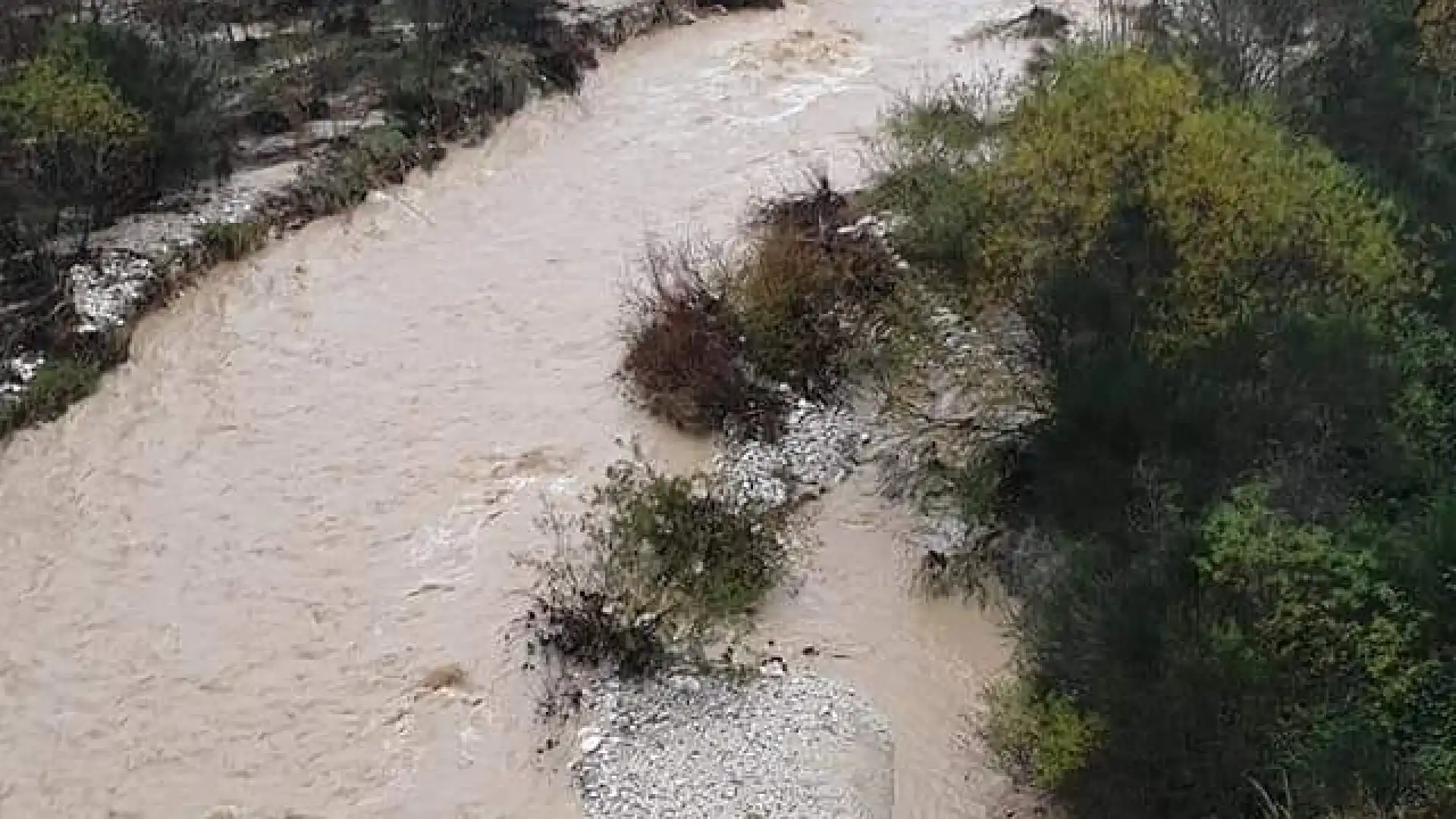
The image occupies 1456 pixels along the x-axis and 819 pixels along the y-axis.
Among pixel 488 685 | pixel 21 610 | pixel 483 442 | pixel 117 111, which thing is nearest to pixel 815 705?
pixel 488 685

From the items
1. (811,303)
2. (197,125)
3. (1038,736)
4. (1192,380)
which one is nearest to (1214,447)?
(1192,380)

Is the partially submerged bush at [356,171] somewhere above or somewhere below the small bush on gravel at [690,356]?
above

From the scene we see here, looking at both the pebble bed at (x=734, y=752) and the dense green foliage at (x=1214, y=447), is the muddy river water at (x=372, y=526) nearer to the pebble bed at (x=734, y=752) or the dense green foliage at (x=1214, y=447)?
→ the pebble bed at (x=734, y=752)

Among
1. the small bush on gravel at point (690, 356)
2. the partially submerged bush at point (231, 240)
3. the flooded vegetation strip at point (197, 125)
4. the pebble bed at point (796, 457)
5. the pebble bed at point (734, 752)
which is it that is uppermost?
the flooded vegetation strip at point (197, 125)

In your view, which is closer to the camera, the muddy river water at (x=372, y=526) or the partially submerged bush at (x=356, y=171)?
the muddy river water at (x=372, y=526)

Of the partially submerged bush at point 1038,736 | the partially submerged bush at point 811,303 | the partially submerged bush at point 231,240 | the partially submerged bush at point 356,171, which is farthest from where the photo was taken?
the partially submerged bush at point 356,171

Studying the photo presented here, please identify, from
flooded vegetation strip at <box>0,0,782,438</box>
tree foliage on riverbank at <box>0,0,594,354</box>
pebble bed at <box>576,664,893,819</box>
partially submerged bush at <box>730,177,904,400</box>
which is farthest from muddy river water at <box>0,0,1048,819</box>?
partially submerged bush at <box>730,177,904,400</box>

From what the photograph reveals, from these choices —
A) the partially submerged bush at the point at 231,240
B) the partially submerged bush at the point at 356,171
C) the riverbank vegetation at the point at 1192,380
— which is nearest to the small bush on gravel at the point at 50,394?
the partially submerged bush at the point at 231,240
